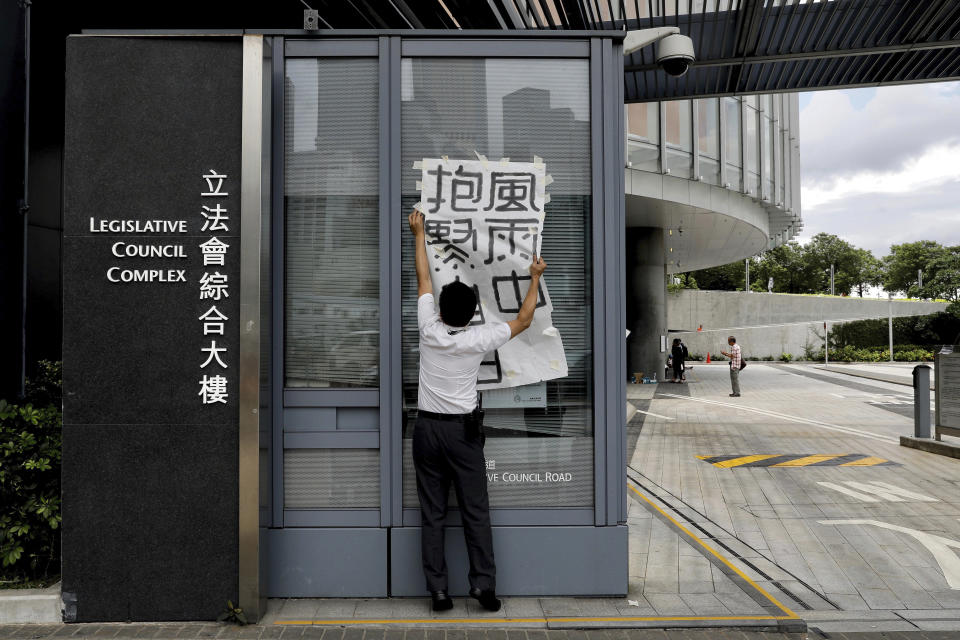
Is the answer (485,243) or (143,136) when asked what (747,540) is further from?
(143,136)

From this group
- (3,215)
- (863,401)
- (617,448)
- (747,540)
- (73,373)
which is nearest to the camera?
(73,373)

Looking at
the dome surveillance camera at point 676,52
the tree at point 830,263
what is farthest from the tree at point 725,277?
the dome surveillance camera at point 676,52

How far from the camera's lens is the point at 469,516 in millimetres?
4207

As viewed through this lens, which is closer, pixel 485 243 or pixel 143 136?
pixel 143 136

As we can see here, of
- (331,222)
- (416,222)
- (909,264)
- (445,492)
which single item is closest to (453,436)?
(445,492)

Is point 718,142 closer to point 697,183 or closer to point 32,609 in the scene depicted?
point 697,183

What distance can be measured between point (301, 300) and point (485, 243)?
126cm

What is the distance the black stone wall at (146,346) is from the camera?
13.6 ft

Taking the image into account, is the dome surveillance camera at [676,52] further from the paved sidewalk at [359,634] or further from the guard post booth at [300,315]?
the paved sidewalk at [359,634]

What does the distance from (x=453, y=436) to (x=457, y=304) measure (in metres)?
0.79

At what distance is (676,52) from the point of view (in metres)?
6.30

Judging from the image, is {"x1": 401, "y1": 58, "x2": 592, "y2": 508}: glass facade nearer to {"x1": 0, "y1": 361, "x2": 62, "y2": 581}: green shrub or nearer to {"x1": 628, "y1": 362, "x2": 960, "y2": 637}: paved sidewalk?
{"x1": 628, "y1": 362, "x2": 960, "y2": 637}: paved sidewalk

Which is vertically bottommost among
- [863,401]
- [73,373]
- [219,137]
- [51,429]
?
[863,401]

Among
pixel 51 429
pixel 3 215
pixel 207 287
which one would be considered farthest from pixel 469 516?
pixel 3 215
